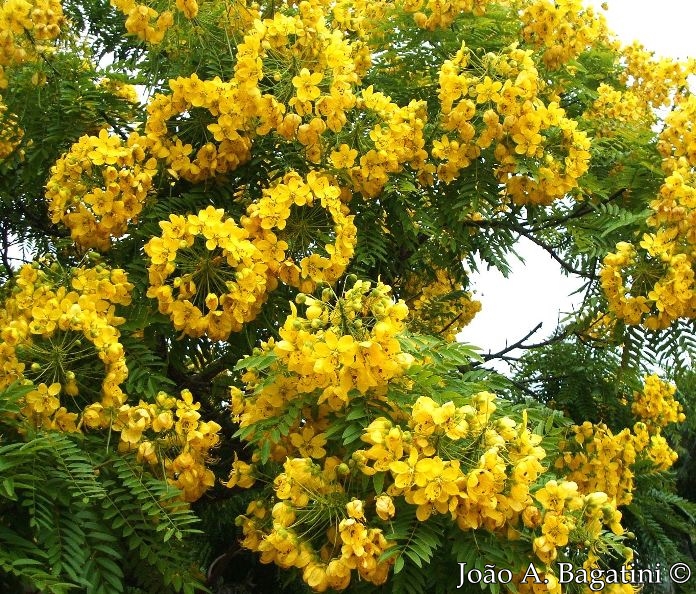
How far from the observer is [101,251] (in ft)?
10.2

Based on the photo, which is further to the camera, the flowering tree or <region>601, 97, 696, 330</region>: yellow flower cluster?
<region>601, 97, 696, 330</region>: yellow flower cluster

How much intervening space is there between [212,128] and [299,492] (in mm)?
1485

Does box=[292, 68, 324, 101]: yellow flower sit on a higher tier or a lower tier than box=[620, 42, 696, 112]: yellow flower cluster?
lower

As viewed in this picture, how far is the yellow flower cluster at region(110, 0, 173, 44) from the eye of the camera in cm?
298

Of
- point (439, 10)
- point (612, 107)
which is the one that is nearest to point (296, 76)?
point (439, 10)

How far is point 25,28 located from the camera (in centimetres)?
302

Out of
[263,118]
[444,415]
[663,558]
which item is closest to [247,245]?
[263,118]

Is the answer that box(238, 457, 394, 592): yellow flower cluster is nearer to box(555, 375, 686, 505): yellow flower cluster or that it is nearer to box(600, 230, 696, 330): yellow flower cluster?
box(600, 230, 696, 330): yellow flower cluster

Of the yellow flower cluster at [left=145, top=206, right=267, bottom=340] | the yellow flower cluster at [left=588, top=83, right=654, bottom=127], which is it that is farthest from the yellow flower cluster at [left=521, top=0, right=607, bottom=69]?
the yellow flower cluster at [left=145, top=206, right=267, bottom=340]

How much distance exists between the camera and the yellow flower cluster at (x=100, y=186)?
9.59 feet

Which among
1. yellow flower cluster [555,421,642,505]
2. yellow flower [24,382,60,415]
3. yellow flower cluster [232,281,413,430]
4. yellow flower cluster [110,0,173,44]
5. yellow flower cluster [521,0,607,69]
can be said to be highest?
yellow flower cluster [521,0,607,69]

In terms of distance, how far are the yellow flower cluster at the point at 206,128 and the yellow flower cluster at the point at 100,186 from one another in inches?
4.0

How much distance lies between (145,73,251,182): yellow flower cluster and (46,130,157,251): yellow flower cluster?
4.0 inches

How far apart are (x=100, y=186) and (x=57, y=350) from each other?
2.62 feet
